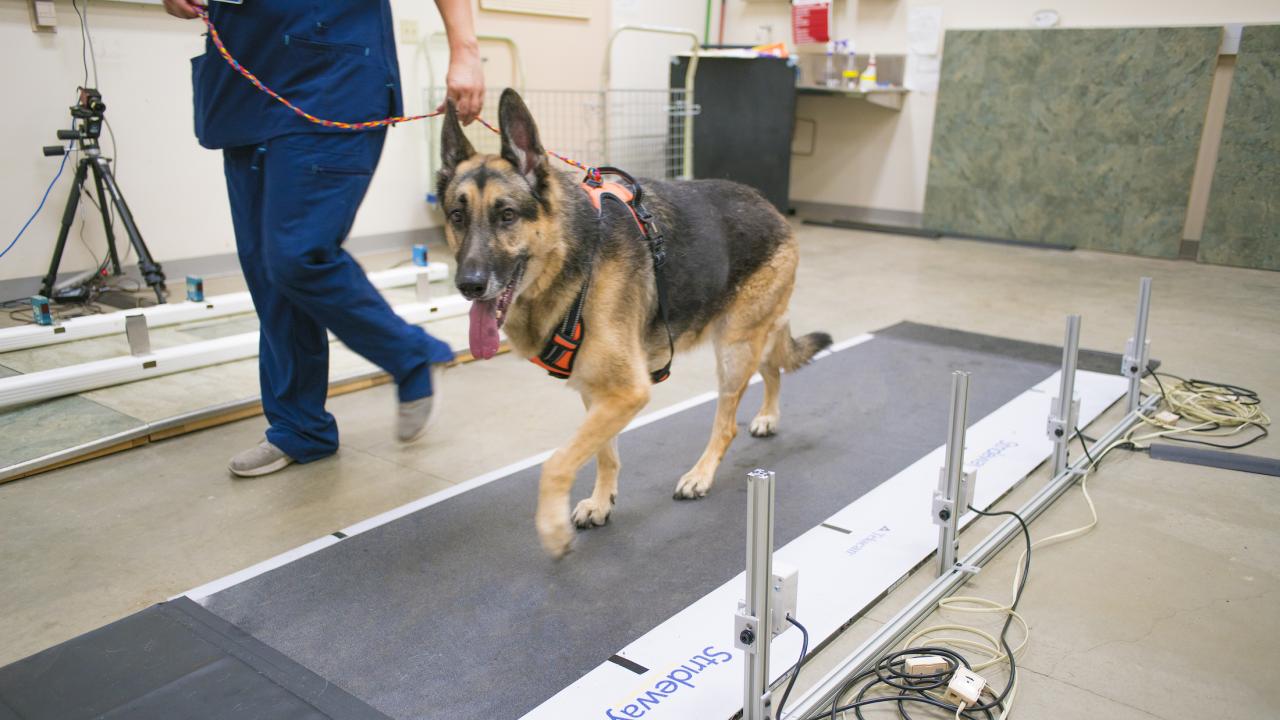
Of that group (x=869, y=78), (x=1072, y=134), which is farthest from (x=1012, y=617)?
(x=869, y=78)

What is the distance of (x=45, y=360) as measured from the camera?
3.65m

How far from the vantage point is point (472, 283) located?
1.92 m

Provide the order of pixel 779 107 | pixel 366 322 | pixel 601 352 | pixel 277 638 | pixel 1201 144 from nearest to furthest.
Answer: pixel 277 638
pixel 601 352
pixel 366 322
pixel 1201 144
pixel 779 107

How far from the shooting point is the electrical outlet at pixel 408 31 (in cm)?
604

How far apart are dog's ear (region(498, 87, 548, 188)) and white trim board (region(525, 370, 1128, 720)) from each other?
112 cm

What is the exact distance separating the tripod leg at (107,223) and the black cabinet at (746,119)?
14.6 feet

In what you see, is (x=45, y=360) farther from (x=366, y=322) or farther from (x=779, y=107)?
(x=779, y=107)

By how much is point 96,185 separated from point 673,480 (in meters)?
3.59

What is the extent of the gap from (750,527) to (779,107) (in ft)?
20.6

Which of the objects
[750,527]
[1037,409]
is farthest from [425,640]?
[1037,409]

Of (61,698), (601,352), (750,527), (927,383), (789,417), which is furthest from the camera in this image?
(927,383)

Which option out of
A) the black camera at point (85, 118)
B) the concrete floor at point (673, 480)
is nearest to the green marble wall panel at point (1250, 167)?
the concrete floor at point (673, 480)

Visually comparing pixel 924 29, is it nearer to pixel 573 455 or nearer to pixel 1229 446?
pixel 1229 446

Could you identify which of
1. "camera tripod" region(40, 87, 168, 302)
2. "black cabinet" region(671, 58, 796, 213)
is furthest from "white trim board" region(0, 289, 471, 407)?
"black cabinet" region(671, 58, 796, 213)
